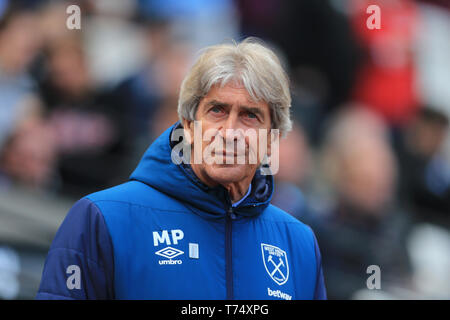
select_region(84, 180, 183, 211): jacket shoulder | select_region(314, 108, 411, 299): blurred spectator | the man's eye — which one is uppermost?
the man's eye

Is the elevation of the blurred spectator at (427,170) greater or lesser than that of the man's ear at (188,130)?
Answer: lesser

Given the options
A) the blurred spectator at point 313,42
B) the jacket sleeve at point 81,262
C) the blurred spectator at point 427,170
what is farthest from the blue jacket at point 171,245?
the blurred spectator at point 313,42

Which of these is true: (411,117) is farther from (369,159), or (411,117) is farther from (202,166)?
(202,166)

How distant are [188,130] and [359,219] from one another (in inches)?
166

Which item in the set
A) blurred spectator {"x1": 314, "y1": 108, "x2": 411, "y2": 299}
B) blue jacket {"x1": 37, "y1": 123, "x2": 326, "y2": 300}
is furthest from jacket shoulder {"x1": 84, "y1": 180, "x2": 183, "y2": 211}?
blurred spectator {"x1": 314, "y1": 108, "x2": 411, "y2": 299}

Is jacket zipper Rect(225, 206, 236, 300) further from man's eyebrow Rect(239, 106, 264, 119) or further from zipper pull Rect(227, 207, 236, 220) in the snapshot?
man's eyebrow Rect(239, 106, 264, 119)

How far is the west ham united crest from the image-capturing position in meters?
2.69

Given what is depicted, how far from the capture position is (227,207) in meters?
Result: 2.65

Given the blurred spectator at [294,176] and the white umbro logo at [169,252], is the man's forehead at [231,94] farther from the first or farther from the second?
the blurred spectator at [294,176]

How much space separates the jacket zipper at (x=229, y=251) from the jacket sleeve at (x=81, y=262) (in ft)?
1.35

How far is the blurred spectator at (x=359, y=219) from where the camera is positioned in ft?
20.1

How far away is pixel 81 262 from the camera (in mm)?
2338

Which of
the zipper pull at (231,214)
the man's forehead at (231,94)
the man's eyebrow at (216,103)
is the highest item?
the man's forehead at (231,94)
